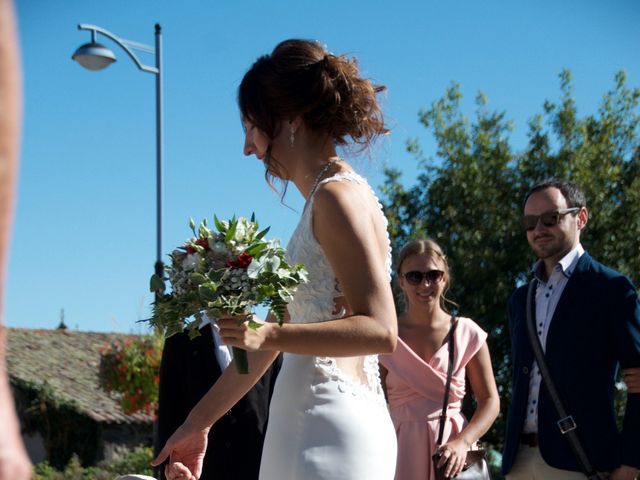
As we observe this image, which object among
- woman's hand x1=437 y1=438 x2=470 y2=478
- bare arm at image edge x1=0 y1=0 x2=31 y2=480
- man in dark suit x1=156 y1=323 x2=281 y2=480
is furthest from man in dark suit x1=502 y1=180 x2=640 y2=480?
bare arm at image edge x1=0 y1=0 x2=31 y2=480

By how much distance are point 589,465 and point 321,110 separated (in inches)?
97.9

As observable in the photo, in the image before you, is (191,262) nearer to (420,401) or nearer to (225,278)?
(225,278)

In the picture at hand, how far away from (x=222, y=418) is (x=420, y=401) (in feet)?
3.62

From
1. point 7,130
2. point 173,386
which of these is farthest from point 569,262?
point 7,130

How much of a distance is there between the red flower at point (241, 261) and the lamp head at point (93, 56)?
14.1 metres

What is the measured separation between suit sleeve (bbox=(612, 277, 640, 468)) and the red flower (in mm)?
2581

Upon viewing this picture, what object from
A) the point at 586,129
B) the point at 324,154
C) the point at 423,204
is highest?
the point at 586,129

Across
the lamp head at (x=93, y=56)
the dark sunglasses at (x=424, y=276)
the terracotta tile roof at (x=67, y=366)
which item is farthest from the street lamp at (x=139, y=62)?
the terracotta tile roof at (x=67, y=366)

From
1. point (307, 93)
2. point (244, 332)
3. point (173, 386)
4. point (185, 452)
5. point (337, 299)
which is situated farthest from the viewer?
point (173, 386)

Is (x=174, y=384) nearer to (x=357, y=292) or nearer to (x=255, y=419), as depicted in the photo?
(x=255, y=419)

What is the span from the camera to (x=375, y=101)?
3156 mm

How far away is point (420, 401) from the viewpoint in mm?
5258

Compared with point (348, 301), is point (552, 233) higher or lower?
higher

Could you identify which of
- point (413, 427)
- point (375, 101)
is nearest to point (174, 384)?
point (413, 427)
